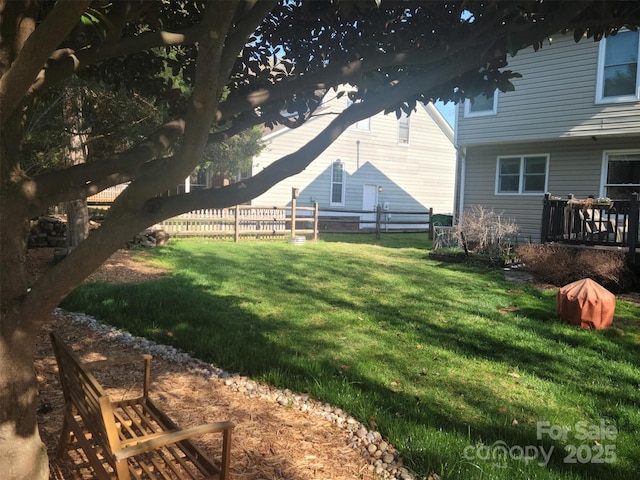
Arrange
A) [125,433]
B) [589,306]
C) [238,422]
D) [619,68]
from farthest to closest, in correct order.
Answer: [619,68]
[589,306]
[238,422]
[125,433]

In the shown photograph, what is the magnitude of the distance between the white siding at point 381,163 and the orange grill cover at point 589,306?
1451 cm

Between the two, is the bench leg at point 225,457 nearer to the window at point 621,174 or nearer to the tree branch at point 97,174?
the tree branch at point 97,174

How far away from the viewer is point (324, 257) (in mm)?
12297

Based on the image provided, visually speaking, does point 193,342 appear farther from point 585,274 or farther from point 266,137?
point 266,137

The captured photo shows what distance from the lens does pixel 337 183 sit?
23078 millimetres

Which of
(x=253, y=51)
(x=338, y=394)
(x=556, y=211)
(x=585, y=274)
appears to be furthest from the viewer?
(x=556, y=211)

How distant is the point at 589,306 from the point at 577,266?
9.94 ft

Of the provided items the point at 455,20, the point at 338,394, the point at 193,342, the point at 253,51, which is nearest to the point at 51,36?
the point at 253,51

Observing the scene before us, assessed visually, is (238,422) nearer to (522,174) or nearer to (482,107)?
(522,174)

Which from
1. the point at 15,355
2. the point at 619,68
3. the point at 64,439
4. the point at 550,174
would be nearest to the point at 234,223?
the point at 550,174

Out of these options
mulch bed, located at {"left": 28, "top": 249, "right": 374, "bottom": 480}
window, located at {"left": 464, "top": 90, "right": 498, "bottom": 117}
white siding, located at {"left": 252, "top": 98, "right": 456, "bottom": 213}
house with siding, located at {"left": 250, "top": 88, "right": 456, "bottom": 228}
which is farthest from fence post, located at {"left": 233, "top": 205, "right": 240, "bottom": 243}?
mulch bed, located at {"left": 28, "top": 249, "right": 374, "bottom": 480}

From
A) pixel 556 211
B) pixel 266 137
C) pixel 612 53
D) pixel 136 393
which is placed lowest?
pixel 136 393

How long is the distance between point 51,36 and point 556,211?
10.3 metres

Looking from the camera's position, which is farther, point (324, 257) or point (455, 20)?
point (324, 257)
